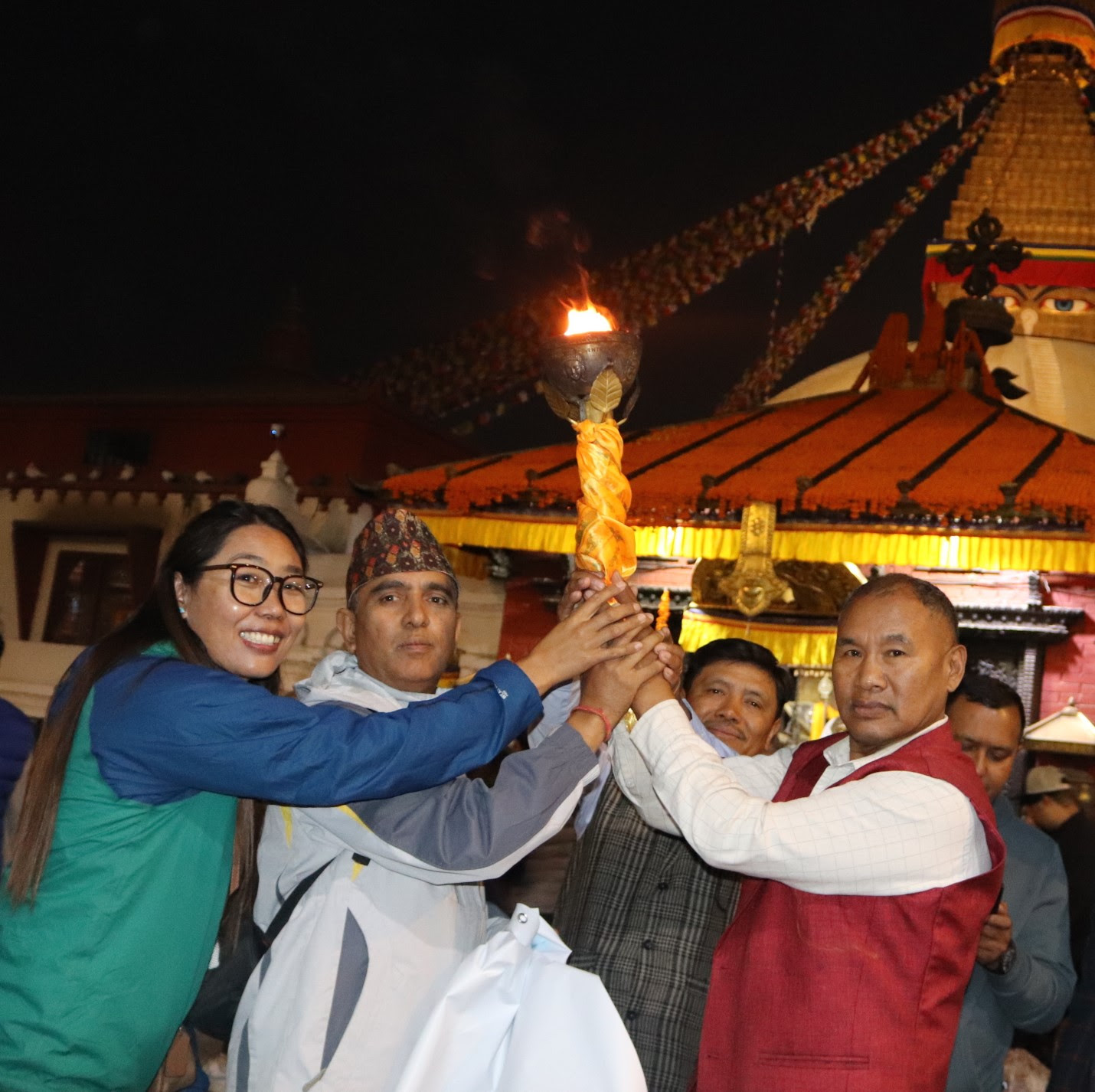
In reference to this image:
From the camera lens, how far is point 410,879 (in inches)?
82.8

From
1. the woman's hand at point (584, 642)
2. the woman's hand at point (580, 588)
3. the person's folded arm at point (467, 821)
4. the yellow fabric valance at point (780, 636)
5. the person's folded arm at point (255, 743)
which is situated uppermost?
the yellow fabric valance at point (780, 636)

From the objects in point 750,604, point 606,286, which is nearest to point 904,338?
point 750,604

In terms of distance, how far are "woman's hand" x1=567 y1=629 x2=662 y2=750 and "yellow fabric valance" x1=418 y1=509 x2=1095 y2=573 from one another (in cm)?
303

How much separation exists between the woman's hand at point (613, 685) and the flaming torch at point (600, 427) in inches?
9.3

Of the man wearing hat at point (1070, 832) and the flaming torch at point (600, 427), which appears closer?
the flaming torch at point (600, 427)

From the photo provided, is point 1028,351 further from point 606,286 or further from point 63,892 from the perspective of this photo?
point 63,892

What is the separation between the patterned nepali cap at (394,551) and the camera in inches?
94.8

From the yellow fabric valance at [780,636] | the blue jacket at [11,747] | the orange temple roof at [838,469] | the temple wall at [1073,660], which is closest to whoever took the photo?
the blue jacket at [11,747]

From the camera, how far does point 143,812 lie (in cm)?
195

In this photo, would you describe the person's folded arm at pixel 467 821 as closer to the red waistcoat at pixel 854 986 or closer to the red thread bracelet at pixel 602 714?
the red thread bracelet at pixel 602 714

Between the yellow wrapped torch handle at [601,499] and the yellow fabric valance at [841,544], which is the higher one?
the yellow fabric valance at [841,544]

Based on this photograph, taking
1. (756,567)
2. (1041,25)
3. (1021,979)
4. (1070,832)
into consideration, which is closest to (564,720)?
(1021,979)

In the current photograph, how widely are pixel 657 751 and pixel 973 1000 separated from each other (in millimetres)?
1262

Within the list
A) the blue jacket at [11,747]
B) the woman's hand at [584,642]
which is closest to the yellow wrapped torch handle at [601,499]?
the woman's hand at [584,642]
